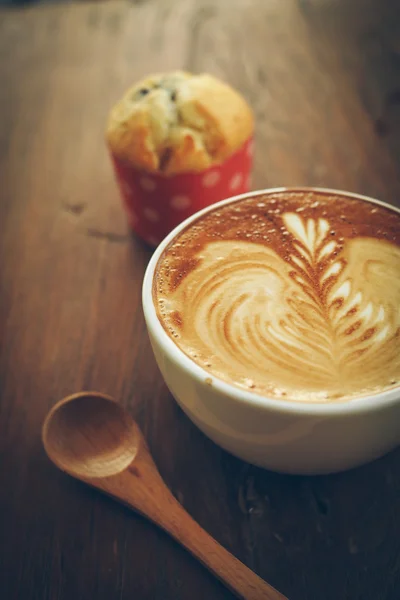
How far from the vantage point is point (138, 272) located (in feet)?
3.39

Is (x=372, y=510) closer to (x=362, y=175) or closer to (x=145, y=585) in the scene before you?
(x=145, y=585)

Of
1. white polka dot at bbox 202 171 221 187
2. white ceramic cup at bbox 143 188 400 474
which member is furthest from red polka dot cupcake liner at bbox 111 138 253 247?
white ceramic cup at bbox 143 188 400 474

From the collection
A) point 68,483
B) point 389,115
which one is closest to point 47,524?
point 68,483

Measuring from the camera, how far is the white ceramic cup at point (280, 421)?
561 mm

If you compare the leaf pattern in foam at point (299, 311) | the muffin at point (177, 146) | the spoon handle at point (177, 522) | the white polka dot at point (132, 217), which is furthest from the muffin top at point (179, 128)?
the spoon handle at point (177, 522)

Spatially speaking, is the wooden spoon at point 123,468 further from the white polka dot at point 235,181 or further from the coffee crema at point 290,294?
the white polka dot at point 235,181

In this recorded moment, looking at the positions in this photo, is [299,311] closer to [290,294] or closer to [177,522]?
[290,294]

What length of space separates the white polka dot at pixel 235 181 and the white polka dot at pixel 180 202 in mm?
88

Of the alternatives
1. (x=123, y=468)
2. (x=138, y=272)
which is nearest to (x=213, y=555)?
(x=123, y=468)

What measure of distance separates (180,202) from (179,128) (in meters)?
0.12

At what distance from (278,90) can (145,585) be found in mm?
1212

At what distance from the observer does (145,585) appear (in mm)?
641

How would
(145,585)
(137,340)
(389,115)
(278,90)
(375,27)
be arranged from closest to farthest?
(145,585), (137,340), (389,115), (278,90), (375,27)

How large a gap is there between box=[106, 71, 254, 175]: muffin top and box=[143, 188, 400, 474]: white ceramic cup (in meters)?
0.36
